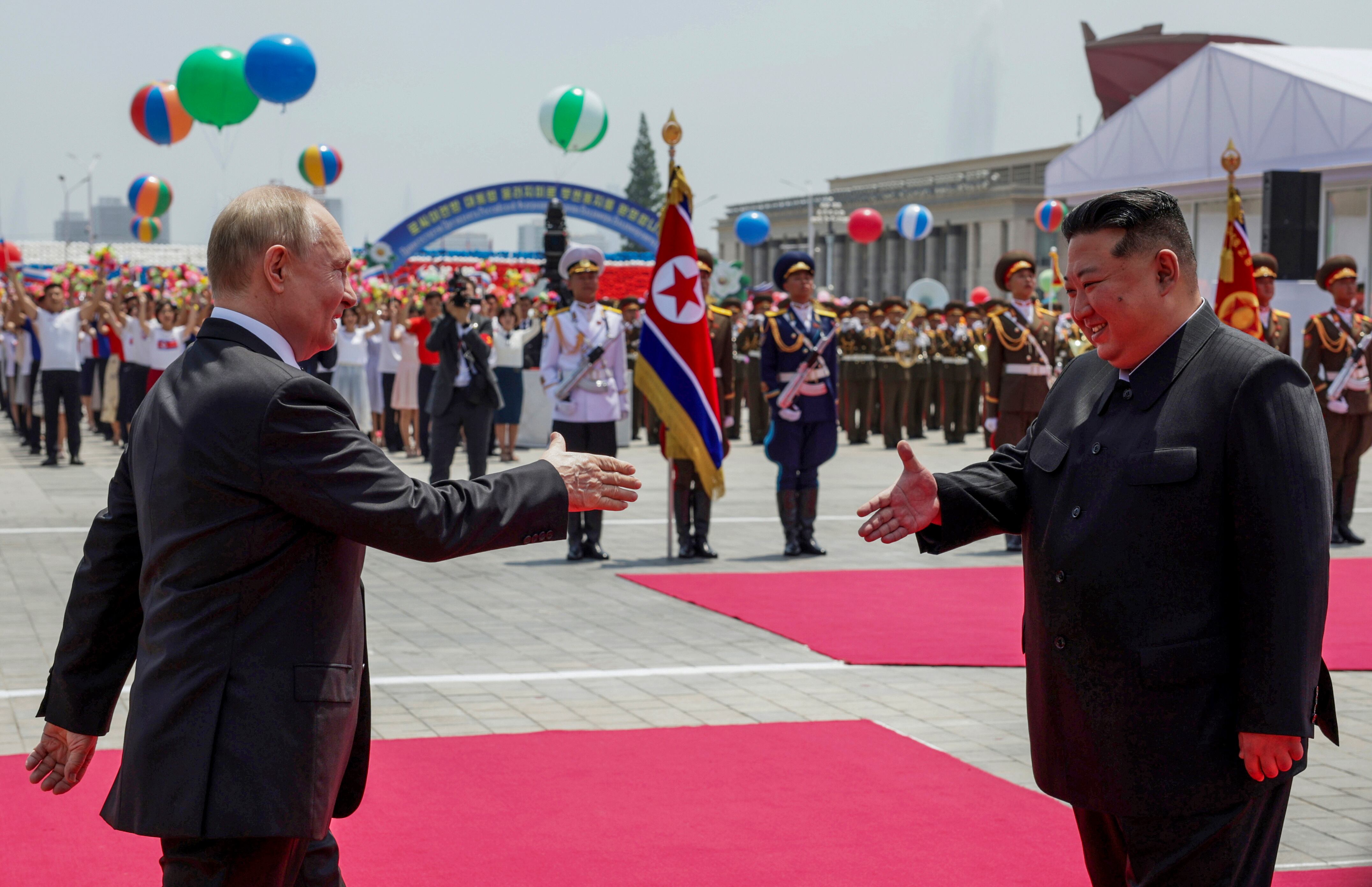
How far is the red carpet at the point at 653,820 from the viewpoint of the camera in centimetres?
425

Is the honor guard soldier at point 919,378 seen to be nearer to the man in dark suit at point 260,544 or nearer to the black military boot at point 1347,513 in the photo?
the black military boot at point 1347,513

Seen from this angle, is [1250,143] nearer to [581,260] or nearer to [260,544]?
[581,260]

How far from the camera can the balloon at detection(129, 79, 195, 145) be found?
2306 cm

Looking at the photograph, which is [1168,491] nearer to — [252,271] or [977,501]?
[977,501]

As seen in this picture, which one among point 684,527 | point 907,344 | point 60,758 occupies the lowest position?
point 684,527

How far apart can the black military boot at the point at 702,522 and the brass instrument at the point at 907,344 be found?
11.5 meters

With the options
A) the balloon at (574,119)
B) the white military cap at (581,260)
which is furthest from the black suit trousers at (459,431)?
the balloon at (574,119)

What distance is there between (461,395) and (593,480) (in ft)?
34.2

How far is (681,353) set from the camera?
33.9 feet

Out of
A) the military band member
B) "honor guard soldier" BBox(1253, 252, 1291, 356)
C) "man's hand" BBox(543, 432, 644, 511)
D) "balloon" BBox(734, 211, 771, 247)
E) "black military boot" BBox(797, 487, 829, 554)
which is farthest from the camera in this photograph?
"balloon" BBox(734, 211, 771, 247)

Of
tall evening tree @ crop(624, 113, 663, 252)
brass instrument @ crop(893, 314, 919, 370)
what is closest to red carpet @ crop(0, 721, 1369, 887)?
brass instrument @ crop(893, 314, 919, 370)

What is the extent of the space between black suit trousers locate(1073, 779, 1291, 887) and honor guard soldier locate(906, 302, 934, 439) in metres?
19.1

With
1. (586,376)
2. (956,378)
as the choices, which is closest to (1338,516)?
(586,376)

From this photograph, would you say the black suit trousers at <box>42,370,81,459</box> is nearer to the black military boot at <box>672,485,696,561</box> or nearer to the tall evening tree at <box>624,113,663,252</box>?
the black military boot at <box>672,485,696,561</box>
